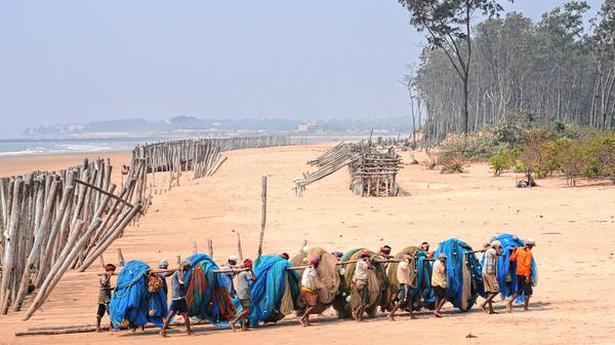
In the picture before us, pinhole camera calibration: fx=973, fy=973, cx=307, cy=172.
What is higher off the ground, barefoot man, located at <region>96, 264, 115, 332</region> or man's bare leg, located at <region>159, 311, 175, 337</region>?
barefoot man, located at <region>96, 264, 115, 332</region>

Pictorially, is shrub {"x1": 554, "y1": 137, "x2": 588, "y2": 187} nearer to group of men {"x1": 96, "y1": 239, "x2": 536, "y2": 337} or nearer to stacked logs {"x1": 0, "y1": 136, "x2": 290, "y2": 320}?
stacked logs {"x1": 0, "y1": 136, "x2": 290, "y2": 320}

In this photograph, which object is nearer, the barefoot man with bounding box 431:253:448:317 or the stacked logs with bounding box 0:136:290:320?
the barefoot man with bounding box 431:253:448:317

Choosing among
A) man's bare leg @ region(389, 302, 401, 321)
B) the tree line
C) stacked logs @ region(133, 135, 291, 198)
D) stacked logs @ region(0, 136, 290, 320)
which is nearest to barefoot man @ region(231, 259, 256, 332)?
man's bare leg @ region(389, 302, 401, 321)

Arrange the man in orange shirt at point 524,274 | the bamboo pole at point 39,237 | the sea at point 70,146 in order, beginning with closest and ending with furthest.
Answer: the man in orange shirt at point 524,274, the bamboo pole at point 39,237, the sea at point 70,146

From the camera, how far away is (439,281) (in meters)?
12.1

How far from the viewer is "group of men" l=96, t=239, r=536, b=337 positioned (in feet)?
37.5

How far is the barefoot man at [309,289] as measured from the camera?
11711 millimetres

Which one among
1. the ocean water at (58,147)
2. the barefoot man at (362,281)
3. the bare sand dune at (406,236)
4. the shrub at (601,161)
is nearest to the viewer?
the bare sand dune at (406,236)

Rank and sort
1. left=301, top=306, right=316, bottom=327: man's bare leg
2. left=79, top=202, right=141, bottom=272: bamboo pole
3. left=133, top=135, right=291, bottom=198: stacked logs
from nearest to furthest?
left=301, top=306, right=316, bottom=327: man's bare leg → left=79, top=202, right=141, bottom=272: bamboo pole → left=133, top=135, right=291, bottom=198: stacked logs

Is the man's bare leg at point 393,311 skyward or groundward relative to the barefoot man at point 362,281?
groundward

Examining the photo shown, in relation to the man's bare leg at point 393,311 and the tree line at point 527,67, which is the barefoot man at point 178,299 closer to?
the man's bare leg at point 393,311

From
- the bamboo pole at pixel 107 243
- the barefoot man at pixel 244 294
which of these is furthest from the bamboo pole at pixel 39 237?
the barefoot man at pixel 244 294

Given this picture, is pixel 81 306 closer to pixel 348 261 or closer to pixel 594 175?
pixel 348 261

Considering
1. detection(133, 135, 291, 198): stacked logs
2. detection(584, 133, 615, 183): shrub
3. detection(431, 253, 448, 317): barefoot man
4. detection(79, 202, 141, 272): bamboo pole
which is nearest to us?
detection(431, 253, 448, 317): barefoot man
